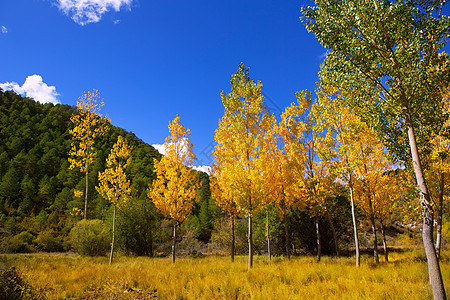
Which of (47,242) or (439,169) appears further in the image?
(47,242)

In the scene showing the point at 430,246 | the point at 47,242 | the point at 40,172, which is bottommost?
the point at 47,242

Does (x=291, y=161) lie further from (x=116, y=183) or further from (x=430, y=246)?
(x=116, y=183)

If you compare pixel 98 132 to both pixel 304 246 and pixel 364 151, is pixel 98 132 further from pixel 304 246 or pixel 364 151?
pixel 304 246

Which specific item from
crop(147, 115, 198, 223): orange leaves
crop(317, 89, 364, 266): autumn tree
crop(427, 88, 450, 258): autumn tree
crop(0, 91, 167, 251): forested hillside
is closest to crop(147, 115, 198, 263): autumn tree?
crop(147, 115, 198, 223): orange leaves

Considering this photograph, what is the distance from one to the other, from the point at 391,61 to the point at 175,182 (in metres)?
11.5

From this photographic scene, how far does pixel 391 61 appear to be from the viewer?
244 inches

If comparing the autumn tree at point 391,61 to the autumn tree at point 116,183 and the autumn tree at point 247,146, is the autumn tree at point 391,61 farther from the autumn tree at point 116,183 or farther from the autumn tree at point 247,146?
the autumn tree at point 116,183

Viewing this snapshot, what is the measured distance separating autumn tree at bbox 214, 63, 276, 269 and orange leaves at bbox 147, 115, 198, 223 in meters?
2.82

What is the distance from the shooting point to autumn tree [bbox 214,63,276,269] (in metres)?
9.82

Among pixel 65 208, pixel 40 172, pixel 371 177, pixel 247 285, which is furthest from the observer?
pixel 40 172

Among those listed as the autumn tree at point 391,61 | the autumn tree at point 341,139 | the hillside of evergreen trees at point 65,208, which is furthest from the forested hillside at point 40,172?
the autumn tree at point 391,61

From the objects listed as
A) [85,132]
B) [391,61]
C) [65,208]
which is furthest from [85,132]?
[65,208]

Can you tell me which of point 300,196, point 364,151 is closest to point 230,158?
point 300,196

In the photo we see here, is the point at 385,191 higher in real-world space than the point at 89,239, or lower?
higher
